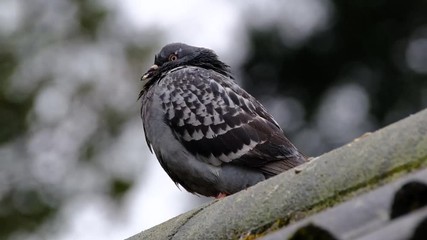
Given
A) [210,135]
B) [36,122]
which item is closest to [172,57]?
[210,135]

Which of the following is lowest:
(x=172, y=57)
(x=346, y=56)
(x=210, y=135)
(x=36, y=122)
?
(x=210, y=135)

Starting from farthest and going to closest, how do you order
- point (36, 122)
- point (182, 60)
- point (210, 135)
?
point (36, 122) → point (182, 60) → point (210, 135)

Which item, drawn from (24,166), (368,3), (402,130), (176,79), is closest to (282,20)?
(368,3)

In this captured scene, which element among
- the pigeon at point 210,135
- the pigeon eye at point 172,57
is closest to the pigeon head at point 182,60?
the pigeon eye at point 172,57

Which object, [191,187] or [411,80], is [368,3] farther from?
[191,187]

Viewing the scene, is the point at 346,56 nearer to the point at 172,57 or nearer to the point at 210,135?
the point at 172,57

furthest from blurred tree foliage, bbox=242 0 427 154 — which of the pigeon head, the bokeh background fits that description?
the pigeon head

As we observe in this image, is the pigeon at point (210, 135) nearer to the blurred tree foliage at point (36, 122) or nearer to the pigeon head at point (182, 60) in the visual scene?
the pigeon head at point (182, 60)
